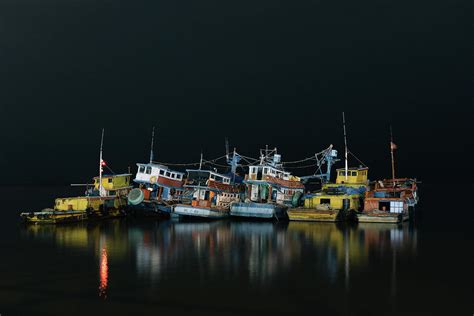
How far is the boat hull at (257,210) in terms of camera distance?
71312mm

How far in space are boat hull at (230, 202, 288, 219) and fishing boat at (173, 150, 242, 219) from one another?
7.58 feet

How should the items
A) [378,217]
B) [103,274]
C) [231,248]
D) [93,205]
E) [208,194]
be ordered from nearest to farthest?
[103,274] → [231,248] → [378,217] → [93,205] → [208,194]

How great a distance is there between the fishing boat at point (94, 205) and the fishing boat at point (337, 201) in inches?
1077

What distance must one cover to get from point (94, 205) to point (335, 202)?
35.2 meters

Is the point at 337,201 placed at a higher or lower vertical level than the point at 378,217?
higher

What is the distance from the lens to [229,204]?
76062 millimetres

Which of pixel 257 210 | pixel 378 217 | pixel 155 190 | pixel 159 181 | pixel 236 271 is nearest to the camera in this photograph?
pixel 236 271

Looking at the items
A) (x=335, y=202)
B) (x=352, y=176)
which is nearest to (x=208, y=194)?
(x=335, y=202)

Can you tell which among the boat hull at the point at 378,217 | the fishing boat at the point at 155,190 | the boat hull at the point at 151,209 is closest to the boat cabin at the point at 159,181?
the fishing boat at the point at 155,190

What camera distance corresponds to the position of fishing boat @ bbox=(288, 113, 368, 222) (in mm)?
68688

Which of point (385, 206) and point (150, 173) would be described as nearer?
point (385, 206)

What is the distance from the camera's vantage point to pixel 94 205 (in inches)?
2849

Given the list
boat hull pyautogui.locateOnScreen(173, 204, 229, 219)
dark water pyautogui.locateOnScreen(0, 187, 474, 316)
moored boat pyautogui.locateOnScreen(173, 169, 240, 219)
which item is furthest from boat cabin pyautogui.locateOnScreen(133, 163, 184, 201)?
dark water pyautogui.locateOnScreen(0, 187, 474, 316)

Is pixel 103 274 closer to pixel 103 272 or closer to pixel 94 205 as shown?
pixel 103 272
